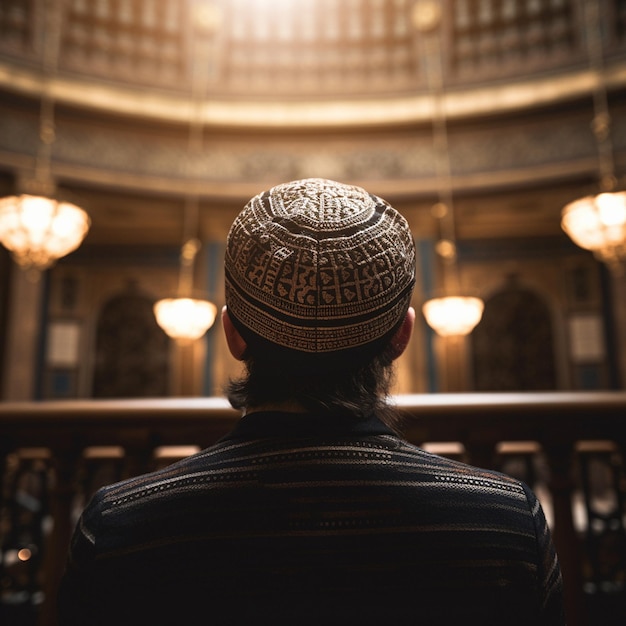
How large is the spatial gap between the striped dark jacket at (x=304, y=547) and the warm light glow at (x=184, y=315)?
5.40 metres

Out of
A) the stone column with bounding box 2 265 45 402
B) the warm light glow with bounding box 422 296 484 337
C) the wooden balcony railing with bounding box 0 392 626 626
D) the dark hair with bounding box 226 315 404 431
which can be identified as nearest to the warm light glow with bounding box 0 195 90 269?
the stone column with bounding box 2 265 45 402

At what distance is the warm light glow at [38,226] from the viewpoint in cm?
438

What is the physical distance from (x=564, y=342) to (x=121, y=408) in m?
8.87

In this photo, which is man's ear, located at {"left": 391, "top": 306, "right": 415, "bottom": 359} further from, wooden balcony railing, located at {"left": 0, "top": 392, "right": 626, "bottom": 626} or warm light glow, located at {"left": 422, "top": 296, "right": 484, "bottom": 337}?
warm light glow, located at {"left": 422, "top": 296, "right": 484, "bottom": 337}

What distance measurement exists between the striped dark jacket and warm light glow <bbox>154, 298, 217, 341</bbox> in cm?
540

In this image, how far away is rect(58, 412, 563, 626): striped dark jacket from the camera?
2.31 ft

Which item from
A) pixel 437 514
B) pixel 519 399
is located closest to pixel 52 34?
pixel 519 399

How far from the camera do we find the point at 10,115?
264 inches

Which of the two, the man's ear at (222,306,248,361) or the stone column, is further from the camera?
the stone column

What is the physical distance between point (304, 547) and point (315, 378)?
22cm

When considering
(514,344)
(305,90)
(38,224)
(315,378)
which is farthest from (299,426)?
(514,344)

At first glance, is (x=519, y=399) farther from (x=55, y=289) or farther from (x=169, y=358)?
(x=55, y=289)

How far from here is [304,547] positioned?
0.71 m

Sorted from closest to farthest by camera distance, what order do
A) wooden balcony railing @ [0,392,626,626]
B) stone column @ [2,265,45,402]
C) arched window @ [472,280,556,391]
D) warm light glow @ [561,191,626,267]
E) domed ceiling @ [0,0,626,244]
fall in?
wooden balcony railing @ [0,392,626,626], warm light glow @ [561,191,626,267], stone column @ [2,265,45,402], domed ceiling @ [0,0,626,244], arched window @ [472,280,556,391]
